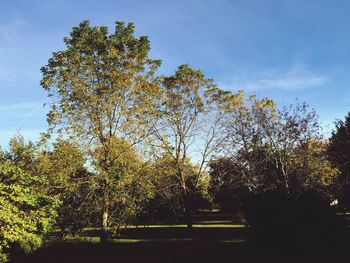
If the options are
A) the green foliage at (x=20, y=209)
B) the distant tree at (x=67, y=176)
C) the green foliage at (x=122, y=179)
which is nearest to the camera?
the green foliage at (x=20, y=209)

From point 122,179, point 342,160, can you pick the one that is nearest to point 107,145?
point 122,179

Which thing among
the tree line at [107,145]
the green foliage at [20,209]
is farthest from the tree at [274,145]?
the green foliage at [20,209]

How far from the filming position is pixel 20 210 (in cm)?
1549

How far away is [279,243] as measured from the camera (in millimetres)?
16594

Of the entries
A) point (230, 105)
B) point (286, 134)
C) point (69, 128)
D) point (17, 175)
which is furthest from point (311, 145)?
point (17, 175)

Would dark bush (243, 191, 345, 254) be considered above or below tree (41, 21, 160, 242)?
below

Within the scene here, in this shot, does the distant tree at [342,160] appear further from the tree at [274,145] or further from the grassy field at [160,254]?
the grassy field at [160,254]

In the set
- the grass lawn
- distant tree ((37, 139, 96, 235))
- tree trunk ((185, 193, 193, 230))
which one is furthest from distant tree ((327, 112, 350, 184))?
distant tree ((37, 139, 96, 235))

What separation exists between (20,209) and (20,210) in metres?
0.72

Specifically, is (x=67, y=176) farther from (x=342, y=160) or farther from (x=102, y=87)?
(x=342, y=160)

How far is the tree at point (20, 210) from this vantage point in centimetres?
1377

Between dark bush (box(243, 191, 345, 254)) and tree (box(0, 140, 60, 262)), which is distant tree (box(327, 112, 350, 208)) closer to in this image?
dark bush (box(243, 191, 345, 254))

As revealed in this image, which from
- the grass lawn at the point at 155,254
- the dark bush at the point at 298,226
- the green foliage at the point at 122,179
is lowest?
the grass lawn at the point at 155,254

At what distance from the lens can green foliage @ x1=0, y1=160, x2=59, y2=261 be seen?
45.1 feet
